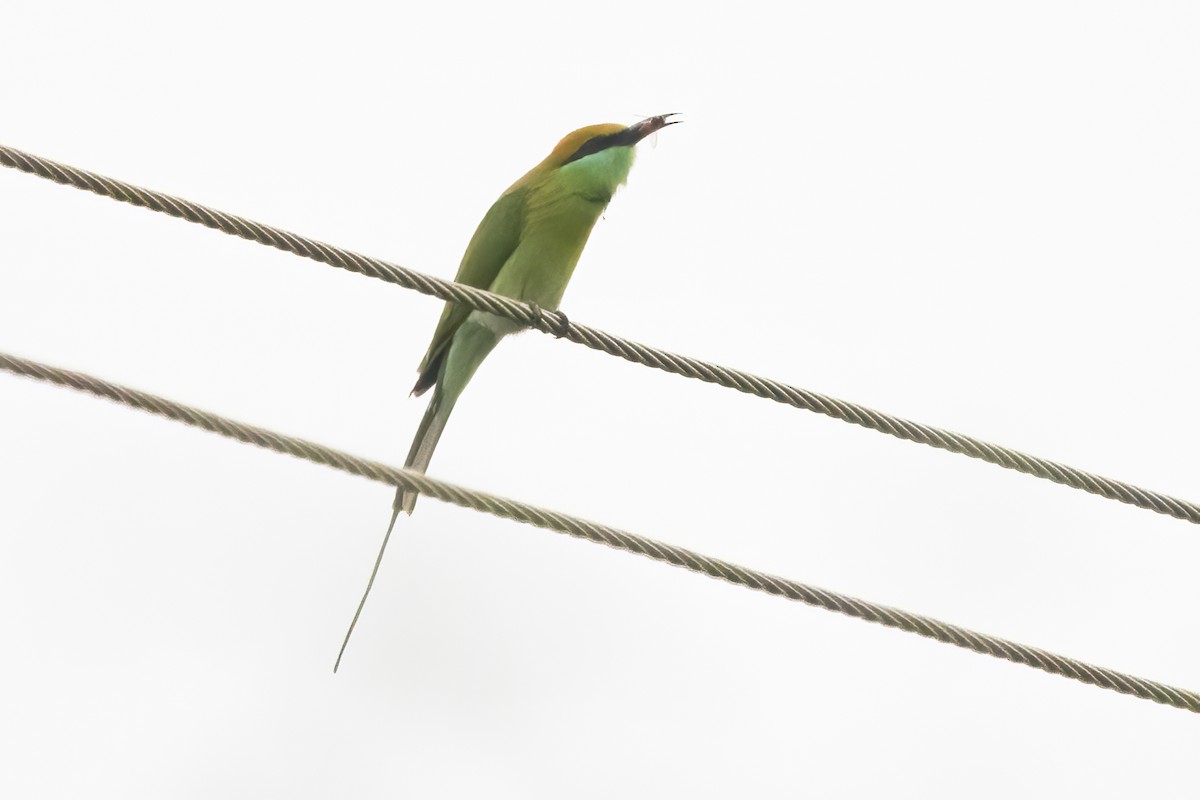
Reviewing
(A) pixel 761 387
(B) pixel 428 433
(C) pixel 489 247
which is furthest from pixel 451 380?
(A) pixel 761 387

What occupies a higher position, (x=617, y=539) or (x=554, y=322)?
(x=554, y=322)

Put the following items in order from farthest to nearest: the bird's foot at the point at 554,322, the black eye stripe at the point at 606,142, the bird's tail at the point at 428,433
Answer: the black eye stripe at the point at 606,142
the bird's tail at the point at 428,433
the bird's foot at the point at 554,322

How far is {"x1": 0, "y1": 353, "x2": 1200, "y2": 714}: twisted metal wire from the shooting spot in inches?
84.4

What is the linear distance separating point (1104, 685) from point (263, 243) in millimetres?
1691

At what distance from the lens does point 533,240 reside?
4.48 metres

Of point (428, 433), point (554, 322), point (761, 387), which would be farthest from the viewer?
point (428, 433)

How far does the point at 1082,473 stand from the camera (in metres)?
2.67

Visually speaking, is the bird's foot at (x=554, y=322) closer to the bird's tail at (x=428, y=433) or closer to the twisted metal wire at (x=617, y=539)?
the bird's tail at (x=428, y=433)

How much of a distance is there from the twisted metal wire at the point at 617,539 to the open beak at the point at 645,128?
7.47ft

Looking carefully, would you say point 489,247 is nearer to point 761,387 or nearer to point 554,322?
point 554,322

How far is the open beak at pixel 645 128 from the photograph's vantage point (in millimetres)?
4449

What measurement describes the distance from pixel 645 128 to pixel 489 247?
0.64 m

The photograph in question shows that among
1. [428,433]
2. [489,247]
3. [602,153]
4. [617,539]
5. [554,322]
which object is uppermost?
[602,153]

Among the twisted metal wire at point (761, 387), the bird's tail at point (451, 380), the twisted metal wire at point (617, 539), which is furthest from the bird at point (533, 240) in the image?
the twisted metal wire at point (617, 539)
